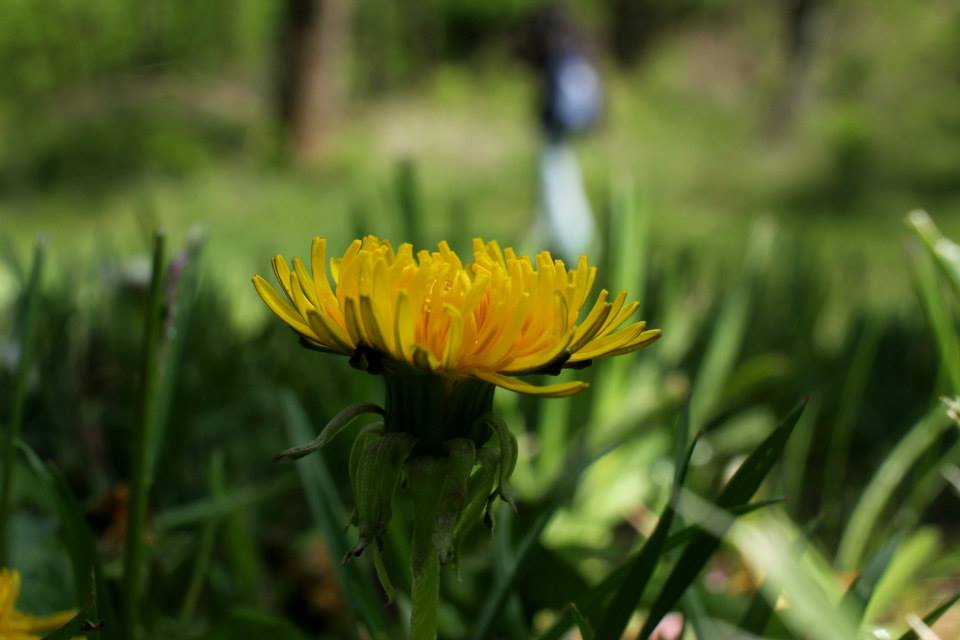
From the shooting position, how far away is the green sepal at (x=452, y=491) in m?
0.45

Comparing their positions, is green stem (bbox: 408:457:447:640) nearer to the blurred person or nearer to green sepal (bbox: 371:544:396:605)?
green sepal (bbox: 371:544:396:605)

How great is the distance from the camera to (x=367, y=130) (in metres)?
8.29

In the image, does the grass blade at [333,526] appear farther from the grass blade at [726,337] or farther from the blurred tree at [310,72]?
the blurred tree at [310,72]

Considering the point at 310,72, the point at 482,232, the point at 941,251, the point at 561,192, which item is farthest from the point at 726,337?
the point at 310,72

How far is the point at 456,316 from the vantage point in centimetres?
41

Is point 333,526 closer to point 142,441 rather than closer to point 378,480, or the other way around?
point 142,441

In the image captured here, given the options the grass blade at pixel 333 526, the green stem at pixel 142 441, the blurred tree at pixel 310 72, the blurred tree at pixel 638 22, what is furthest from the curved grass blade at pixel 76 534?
the blurred tree at pixel 638 22

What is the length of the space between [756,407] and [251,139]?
6565 millimetres

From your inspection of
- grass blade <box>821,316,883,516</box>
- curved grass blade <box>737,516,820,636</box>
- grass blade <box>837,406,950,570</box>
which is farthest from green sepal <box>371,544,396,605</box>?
grass blade <box>821,316,883,516</box>

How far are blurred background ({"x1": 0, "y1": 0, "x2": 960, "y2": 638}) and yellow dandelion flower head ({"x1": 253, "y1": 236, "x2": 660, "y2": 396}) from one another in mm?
165

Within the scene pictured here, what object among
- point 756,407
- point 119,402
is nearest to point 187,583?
point 119,402

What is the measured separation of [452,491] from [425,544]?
0.12 ft

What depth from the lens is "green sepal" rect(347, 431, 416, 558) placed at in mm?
456

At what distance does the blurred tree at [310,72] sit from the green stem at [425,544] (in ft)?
21.5
